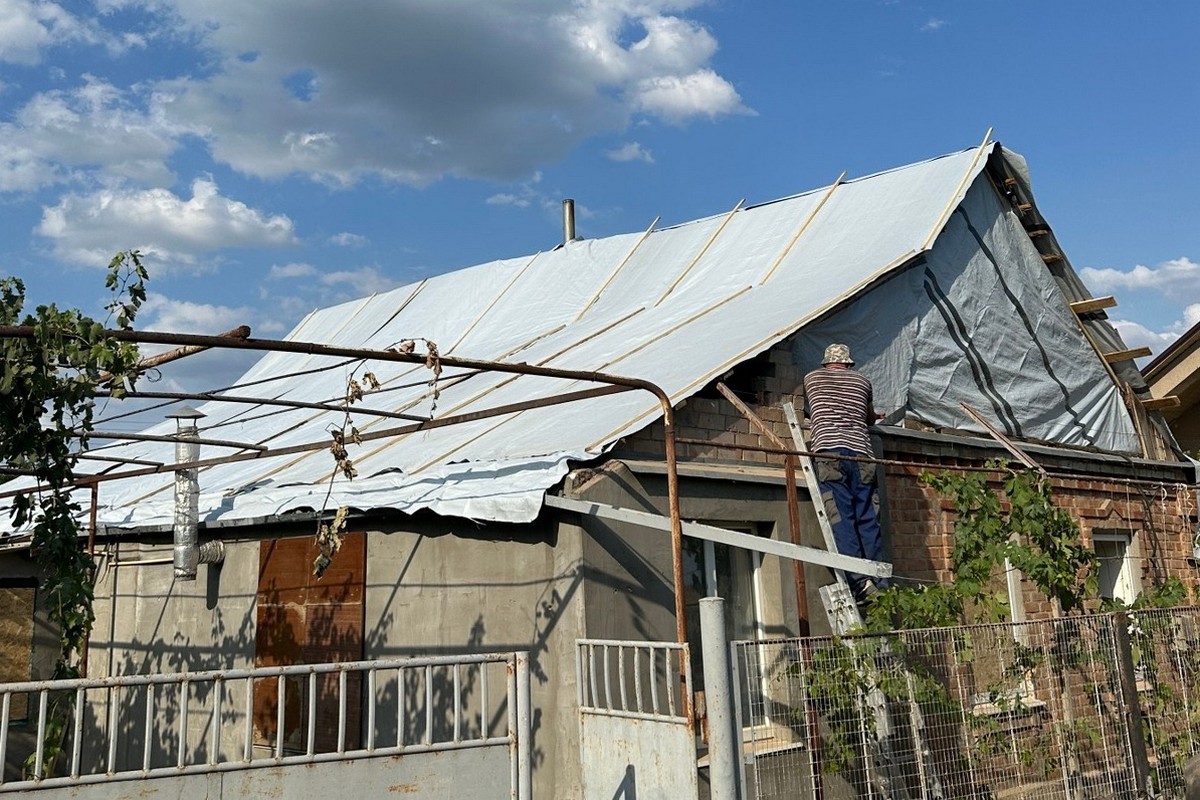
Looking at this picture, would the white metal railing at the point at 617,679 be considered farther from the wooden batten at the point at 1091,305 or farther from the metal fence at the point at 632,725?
the wooden batten at the point at 1091,305

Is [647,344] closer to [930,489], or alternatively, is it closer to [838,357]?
[838,357]

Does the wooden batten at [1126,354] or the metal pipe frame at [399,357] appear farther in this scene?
the wooden batten at [1126,354]

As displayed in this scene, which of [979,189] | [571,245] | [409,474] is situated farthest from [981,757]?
[571,245]

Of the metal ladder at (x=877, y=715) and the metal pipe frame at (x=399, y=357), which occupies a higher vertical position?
the metal pipe frame at (x=399, y=357)

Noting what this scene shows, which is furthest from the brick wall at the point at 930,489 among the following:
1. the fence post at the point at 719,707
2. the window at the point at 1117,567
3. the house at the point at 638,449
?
the fence post at the point at 719,707

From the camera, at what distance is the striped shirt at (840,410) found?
27.9ft

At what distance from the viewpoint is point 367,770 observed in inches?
202

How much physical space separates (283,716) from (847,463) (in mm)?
4608

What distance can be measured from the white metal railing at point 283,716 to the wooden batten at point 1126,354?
823 centimetres

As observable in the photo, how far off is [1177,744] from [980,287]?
4802mm

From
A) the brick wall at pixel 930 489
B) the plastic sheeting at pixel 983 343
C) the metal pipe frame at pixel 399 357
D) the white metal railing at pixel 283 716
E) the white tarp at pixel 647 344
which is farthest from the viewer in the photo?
the plastic sheeting at pixel 983 343

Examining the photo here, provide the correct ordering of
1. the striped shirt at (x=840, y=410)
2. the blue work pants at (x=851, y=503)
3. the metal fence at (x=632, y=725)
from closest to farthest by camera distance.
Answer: the metal fence at (x=632, y=725)
the blue work pants at (x=851, y=503)
the striped shirt at (x=840, y=410)

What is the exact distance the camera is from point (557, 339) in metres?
11.6

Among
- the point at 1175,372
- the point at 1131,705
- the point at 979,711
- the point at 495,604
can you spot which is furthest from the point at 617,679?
the point at 1175,372
